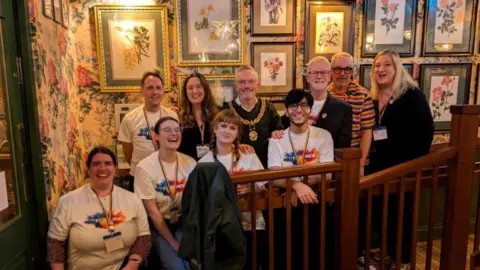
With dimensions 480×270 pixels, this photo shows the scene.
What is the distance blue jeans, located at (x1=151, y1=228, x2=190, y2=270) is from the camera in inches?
76.0

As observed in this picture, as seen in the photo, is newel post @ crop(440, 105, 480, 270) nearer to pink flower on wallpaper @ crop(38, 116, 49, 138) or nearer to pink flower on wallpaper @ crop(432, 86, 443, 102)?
pink flower on wallpaper @ crop(432, 86, 443, 102)

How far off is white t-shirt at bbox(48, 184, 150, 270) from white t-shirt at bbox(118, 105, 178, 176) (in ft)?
2.11

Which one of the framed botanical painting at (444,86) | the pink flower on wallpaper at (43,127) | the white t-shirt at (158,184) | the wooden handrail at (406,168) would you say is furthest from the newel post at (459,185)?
the pink flower on wallpaper at (43,127)

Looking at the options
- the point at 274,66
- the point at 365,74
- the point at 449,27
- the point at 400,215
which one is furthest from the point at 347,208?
the point at 449,27

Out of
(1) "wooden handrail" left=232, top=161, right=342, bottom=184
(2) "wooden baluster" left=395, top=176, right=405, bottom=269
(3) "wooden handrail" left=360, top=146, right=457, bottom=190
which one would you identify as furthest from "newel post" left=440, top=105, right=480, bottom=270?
(1) "wooden handrail" left=232, top=161, right=342, bottom=184

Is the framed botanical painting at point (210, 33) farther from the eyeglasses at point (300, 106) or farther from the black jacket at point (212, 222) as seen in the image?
the black jacket at point (212, 222)

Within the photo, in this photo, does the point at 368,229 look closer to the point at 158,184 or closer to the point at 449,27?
the point at 158,184

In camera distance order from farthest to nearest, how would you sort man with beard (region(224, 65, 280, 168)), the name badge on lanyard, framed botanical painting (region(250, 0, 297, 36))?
framed botanical painting (region(250, 0, 297, 36))
the name badge on lanyard
man with beard (region(224, 65, 280, 168))

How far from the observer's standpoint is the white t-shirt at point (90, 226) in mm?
1798

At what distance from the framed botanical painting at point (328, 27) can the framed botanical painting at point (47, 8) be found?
215cm

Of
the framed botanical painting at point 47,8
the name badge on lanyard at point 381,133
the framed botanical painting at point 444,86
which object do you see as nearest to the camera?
the framed botanical painting at point 47,8

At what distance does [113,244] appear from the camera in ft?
6.01

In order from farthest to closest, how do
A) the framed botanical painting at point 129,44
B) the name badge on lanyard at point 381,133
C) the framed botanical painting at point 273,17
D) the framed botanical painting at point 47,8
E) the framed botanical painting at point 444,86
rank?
the framed botanical painting at point 444,86 → the framed botanical painting at point 273,17 → the framed botanical painting at point 129,44 → the name badge on lanyard at point 381,133 → the framed botanical painting at point 47,8

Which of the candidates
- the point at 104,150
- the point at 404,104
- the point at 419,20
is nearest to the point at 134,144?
the point at 104,150
